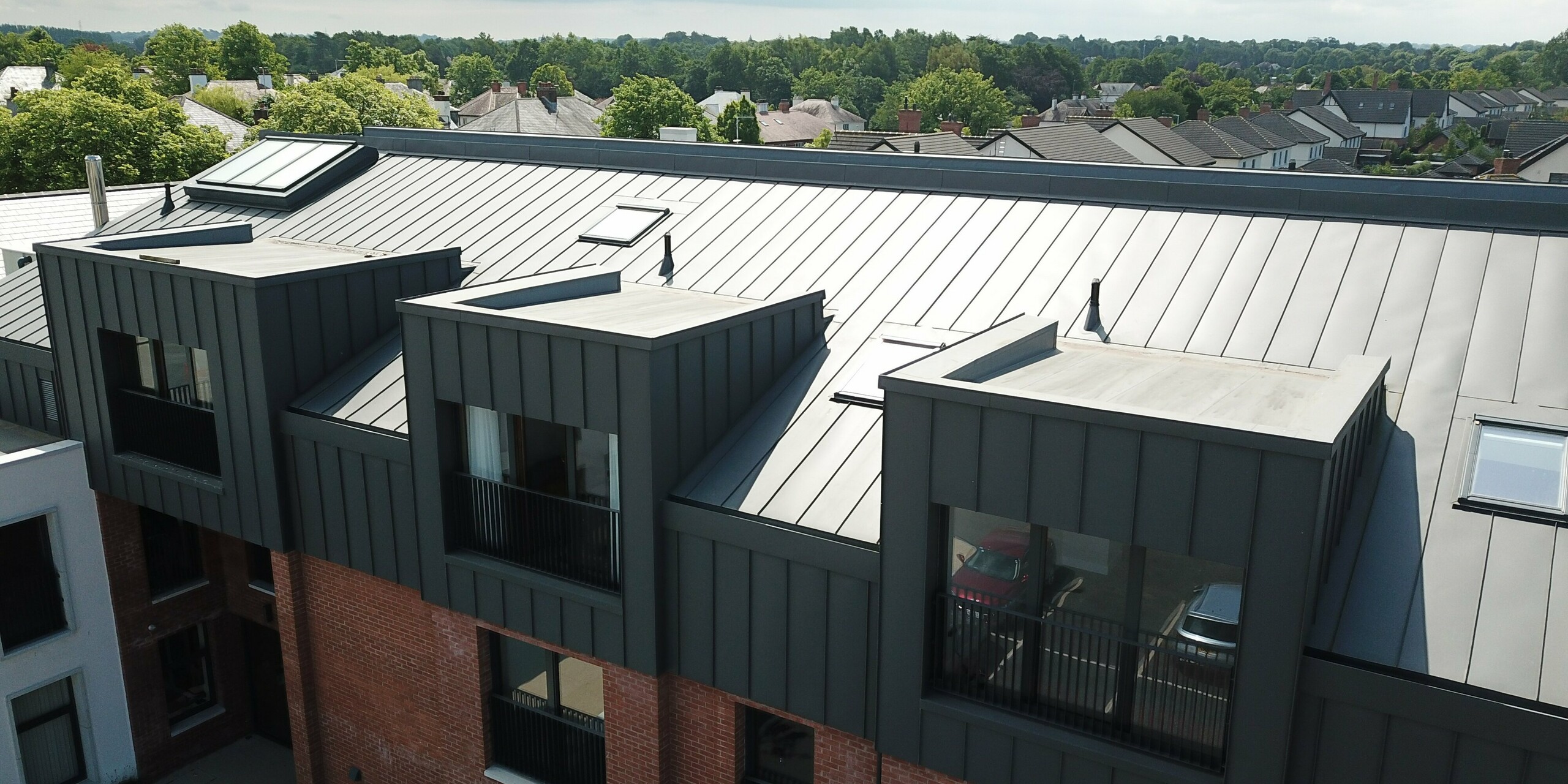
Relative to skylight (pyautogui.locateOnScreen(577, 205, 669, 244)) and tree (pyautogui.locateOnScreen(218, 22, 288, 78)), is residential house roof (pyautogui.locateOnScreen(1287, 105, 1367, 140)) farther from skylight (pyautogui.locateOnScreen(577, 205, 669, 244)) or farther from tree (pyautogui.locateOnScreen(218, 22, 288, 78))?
tree (pyautogui.locateOnScreen(218, 22, 288, 78))

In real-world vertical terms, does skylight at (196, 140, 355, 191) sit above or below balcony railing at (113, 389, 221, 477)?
above

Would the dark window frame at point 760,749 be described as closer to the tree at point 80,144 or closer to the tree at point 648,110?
the tree at point 80,144

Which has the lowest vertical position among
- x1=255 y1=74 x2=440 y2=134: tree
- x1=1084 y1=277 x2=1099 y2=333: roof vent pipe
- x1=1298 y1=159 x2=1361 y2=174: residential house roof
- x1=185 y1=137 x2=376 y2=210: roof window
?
x1=1298 y1=159 x2=1361 y2=174: residential house roof

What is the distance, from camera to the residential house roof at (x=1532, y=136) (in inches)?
3501

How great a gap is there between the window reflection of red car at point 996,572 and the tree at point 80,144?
172ft

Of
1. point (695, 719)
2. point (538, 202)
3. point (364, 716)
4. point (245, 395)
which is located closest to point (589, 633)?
point (695, 719)

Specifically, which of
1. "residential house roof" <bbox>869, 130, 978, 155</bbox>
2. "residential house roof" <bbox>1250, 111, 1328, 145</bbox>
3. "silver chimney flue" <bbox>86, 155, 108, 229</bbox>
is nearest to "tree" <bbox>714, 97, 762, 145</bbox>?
"residential house roof" <bbox>869, 130, 978, 155</bbox>

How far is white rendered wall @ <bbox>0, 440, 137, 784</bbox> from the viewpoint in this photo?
49.8 ft

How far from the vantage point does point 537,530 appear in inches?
463

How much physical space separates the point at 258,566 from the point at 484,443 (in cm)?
781

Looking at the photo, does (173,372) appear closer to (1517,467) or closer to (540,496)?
(540,496)

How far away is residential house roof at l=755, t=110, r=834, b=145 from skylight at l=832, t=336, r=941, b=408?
86563 millimetres

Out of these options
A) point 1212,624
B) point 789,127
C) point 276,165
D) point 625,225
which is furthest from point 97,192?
point 789,127

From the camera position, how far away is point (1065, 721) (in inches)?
351
